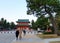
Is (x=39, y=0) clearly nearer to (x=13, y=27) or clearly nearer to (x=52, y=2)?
(x=52, y=2)

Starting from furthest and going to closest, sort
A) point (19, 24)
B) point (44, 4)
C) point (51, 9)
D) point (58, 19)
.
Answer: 1. point (19, 24)
2. point (58, 19)
3. point (51, 9)
4. point (44, 4)

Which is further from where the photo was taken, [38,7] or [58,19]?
[58,19]

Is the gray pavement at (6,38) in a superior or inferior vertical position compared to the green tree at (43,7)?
inferior

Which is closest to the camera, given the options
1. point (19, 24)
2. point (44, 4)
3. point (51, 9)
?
point (44, 4)

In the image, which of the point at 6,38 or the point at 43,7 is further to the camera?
the point at 43,7

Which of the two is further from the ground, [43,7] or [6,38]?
[43,7]

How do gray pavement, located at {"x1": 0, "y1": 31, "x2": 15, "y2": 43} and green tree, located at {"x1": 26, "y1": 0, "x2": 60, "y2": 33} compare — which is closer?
gray pavement, located at {"x1": 0, "y1": 31, "x2": 15, "y2": 43}

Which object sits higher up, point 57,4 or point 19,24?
point 57,4

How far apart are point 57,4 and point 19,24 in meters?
124

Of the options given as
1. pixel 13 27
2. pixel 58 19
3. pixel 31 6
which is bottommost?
pixel 13 27

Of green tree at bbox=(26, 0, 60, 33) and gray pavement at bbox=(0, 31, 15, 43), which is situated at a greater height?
green tree at bbox=(26, 0, 60, 33)

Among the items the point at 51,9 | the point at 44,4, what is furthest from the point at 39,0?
the point at 51,9

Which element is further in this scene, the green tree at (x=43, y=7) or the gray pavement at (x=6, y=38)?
the green tree at (x=43, y=7)

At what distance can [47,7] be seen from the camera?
142 feet
